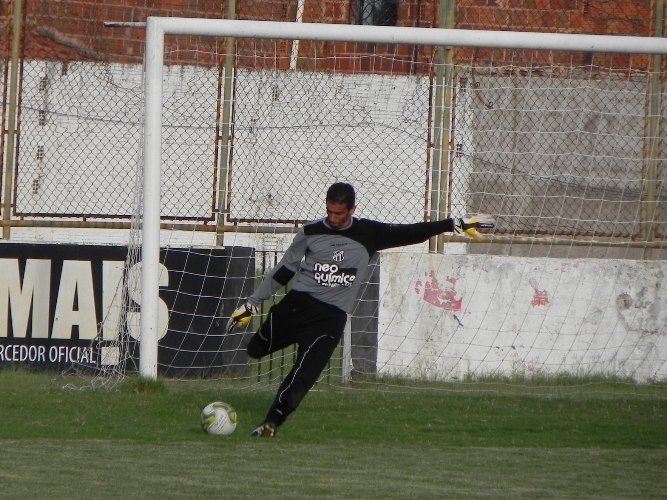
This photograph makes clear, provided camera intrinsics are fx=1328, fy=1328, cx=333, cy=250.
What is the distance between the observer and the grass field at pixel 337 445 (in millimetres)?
7012

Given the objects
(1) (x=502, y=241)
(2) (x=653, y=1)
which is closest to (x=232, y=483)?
(1) (x=502, y=241)

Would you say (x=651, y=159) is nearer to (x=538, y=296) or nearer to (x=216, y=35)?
(x=538, y=296)

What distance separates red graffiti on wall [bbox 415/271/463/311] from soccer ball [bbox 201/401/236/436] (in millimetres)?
3965

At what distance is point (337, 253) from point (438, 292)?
344 cm

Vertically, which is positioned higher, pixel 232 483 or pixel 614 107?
pixel 614 107

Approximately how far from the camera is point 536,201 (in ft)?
42.9

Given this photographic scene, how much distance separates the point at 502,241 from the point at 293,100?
2.45m

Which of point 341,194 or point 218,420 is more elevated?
point 341,194

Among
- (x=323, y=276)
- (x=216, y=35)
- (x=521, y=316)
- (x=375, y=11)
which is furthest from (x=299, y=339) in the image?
(x=375, y=11)

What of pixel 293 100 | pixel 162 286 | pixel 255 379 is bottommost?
pixel 255 379

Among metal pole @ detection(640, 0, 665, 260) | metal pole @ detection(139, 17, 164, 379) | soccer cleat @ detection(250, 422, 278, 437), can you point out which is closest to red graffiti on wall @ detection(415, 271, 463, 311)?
metal pole @ detection(640, 0, 665, 260)

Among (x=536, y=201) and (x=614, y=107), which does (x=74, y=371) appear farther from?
(x=614, y=107)

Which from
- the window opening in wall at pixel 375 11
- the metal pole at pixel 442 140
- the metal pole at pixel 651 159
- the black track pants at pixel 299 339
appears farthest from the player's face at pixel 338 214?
the window opening in wall at pixel 375 11

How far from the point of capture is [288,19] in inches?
569
